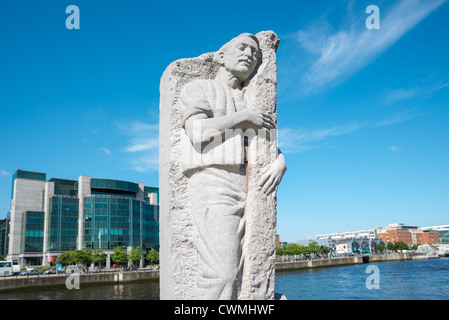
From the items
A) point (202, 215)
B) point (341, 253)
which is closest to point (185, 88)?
point (202, 215)

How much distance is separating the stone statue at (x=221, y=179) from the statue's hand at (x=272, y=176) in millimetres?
12

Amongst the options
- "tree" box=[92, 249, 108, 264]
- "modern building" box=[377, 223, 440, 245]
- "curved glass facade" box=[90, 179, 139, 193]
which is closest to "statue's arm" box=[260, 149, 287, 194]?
"tree" box=[92, 249, 108, 264]

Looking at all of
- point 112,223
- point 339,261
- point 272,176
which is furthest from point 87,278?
point 339,261

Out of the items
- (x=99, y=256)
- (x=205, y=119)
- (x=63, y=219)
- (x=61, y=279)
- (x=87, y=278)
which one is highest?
(x=63, y=219)

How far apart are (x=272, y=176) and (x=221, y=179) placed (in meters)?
0.70

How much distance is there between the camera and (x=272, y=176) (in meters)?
4.45

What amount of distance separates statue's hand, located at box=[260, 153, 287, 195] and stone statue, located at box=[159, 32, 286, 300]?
0.01 metres

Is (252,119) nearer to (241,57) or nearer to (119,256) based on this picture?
(241,57)

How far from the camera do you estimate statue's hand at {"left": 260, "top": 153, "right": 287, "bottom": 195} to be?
4.40m

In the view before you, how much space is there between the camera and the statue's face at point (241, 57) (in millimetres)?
4641

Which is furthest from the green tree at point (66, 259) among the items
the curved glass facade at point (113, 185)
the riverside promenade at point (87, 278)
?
the curved glass facade at point (113, 185)

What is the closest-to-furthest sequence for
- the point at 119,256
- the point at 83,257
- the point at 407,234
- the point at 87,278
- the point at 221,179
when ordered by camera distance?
the point at 221,179 < the point at 87,278 < the point at 83,257 < the point at 119,256 < the point at 407,234

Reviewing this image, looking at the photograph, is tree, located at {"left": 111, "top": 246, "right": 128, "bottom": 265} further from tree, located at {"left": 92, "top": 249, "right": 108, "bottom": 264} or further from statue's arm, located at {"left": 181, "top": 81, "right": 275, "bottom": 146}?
statue's arm, located at {"left": 181, "top": 81, "right": 275, "bottom": 146}

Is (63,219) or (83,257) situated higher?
(63,219)
